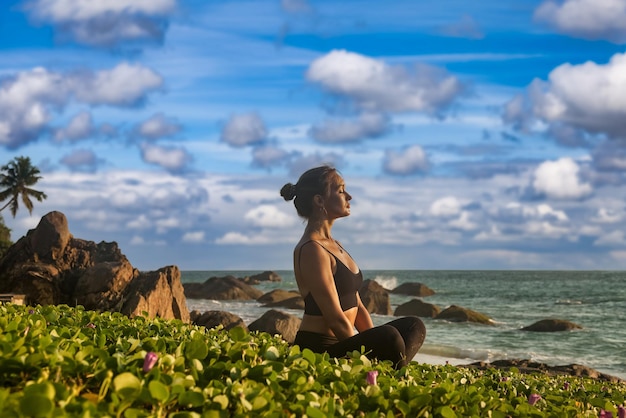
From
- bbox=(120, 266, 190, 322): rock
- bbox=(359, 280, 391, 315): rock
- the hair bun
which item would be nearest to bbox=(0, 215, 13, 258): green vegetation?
bbox=(359, 280, 391, 315): rock

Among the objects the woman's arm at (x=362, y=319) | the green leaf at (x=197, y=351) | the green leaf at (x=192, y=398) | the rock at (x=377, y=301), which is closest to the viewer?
the green leaf at (x=192, y=398)

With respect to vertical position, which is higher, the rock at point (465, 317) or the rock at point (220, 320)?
the rock at point (220, 320)

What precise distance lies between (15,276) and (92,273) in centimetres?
310

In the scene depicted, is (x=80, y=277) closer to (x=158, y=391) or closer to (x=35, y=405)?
(x=158, y=391)

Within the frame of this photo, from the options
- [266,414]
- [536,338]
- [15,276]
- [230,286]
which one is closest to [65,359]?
[266,414]

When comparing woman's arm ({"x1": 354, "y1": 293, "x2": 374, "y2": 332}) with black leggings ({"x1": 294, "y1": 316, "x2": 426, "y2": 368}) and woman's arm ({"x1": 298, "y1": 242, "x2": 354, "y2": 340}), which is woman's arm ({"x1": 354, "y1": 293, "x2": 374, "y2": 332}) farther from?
woman's arm ({"x1": 298, "y1": 242, "x2": 354, "y2": 340})

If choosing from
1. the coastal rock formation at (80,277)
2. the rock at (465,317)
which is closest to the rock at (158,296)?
the coastal rock formation at (80,277)

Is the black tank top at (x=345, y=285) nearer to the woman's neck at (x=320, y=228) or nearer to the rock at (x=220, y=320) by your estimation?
the woman's neck at (x=320, y=228)

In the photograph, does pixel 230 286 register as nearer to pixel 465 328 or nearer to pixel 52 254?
pixel 465 328

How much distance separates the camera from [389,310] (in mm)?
40562

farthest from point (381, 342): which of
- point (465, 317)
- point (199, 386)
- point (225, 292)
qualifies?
point (225, 292)

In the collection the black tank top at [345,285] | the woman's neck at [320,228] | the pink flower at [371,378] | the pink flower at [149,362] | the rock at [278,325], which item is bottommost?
the rock at [278,325]

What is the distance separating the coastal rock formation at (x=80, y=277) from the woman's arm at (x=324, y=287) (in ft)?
37.0

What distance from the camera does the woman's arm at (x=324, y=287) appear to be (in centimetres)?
651
